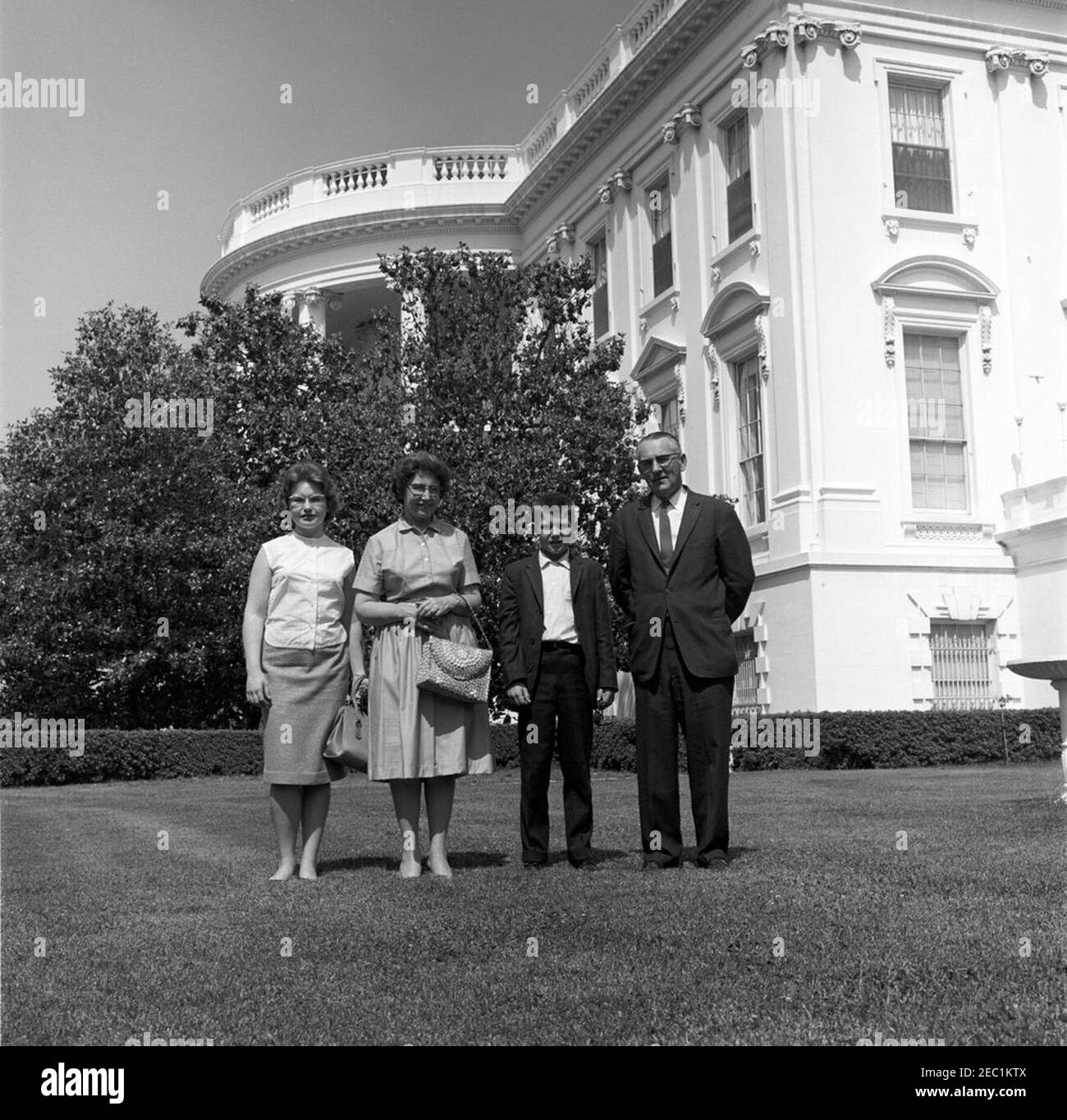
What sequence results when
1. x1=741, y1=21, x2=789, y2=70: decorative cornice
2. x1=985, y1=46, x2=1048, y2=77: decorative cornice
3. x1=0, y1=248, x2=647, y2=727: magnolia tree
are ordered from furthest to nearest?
x1=985, y1=46, x2=1048, y2=77: decorative cornice → x1=741, y1=21, x2=789, y2=70: decorative cornice → x1=0, y1=248, x2=647, y2=727: magnolia tree

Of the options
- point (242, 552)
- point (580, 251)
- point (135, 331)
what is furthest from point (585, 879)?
point (580, 251)

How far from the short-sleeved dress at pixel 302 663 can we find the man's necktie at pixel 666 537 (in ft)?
5.81

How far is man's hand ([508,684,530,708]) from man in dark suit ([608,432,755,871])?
0.63m

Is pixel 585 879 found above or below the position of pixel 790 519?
below

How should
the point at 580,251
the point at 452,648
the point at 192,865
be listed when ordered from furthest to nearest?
the point at 580,251, the point at 192,865, the point at 452,648

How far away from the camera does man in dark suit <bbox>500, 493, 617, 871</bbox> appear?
816 cm

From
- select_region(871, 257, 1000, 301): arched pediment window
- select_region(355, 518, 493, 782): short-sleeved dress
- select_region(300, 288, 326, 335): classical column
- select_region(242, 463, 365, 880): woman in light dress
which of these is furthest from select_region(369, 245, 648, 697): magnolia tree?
select_region(300, 288, 326, 335): classical column

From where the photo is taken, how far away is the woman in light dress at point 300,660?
7.66 metres

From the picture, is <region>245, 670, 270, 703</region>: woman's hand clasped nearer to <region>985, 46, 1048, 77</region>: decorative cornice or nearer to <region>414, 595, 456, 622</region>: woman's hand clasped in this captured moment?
<region>414, 595, 456, 622</region>: woman's hand clasped

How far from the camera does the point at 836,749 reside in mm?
21547

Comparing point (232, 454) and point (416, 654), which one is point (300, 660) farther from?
point (232, 454)

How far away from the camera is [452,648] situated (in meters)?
7.76

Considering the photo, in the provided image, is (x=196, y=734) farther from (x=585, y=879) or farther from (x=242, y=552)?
(x=585, y=879)

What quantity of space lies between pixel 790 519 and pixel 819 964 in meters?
20.3
